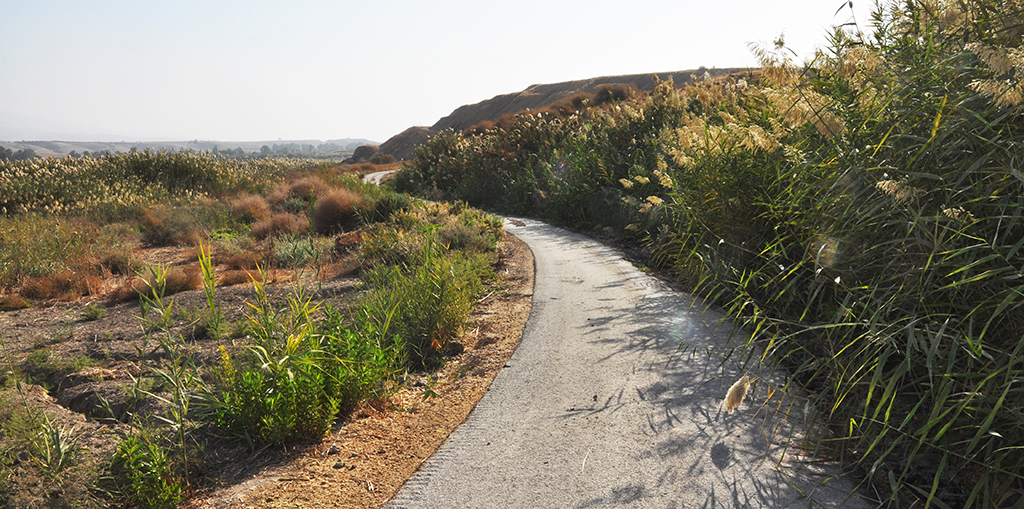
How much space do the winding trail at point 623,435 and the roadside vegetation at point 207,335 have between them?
97 centimetres

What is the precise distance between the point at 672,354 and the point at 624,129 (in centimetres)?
1061

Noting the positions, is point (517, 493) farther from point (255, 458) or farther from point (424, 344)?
point (424, 344)

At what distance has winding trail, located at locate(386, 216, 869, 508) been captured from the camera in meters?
2.70

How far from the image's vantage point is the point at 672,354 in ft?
14.7

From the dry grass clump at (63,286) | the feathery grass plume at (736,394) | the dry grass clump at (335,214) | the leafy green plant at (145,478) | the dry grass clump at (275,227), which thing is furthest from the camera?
the dry grass clump at (335,214)

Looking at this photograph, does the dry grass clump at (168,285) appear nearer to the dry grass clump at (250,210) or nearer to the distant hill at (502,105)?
the dry grass clump at (250,210)

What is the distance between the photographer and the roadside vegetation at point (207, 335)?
8.96 feet

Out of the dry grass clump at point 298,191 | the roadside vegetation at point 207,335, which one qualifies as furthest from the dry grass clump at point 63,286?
the dry grass clump at point 298,191

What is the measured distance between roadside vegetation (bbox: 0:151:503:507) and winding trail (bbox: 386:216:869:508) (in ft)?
3.17

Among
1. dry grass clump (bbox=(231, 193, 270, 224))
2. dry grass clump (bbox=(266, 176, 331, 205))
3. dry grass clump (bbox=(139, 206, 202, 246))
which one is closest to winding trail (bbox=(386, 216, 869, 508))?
dry grass clump (bbox=(139, 206, 202, 246))

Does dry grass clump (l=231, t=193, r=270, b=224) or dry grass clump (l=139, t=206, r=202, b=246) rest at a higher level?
dry grass clump (l=231, t=193, r=270, b=224)

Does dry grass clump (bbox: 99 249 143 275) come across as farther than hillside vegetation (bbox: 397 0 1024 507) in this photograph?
Yes

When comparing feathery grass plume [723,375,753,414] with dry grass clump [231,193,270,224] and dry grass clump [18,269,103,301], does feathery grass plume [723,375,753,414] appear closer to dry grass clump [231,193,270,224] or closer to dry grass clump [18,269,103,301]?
dry grass clump [18,269,103,301]

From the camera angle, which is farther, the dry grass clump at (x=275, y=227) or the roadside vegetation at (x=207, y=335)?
the dry grass clump at (x=275, y=227)
